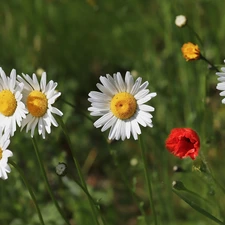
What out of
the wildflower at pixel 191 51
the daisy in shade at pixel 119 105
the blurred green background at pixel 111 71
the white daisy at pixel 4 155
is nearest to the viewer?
the white daisy at pixel 4 155

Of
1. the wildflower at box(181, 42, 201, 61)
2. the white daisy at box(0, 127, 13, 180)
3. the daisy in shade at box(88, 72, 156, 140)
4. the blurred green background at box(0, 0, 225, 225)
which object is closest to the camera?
the white daisy at box(0, 127, 13, 180)

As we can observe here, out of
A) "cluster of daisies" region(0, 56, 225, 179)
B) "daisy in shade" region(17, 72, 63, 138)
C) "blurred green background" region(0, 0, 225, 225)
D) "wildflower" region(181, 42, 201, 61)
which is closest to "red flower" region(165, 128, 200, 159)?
"cluster of daisies" region(0, 56, 225, 179)

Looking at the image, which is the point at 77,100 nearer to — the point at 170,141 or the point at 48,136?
the point at 48,136

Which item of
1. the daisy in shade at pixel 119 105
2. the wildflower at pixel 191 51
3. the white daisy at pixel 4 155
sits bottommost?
the white daisy at pixel 4 155

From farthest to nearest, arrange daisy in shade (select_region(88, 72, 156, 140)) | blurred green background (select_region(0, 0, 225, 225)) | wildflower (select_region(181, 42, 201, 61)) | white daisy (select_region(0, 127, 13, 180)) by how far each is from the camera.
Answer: blurred green background (select_region(0, 0, 225, 225)) → wildflower (select_region(181, 42, 201, 61)) → daisy in shade (select_region(88, 72, 156, 140)) → white daisy (select_region(0, 127, 13, 180))

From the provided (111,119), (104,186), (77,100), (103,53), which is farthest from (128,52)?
(111,119)

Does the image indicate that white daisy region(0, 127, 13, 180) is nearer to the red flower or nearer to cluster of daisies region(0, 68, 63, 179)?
cluster of daisies region(0, 68, 63, 179)

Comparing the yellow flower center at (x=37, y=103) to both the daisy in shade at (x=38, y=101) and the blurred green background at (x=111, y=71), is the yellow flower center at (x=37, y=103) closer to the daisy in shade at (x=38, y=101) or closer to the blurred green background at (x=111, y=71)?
the daisy in shade at (x=38, y=101)

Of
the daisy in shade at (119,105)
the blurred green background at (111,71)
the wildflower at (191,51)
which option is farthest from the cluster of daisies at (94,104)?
the blurred green background at (111,71)
